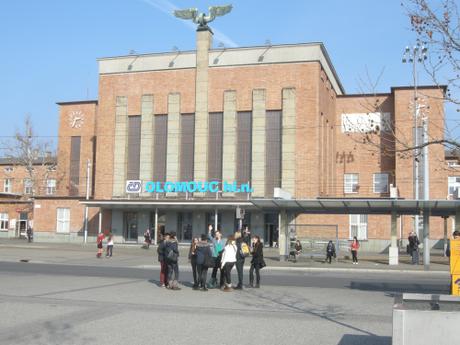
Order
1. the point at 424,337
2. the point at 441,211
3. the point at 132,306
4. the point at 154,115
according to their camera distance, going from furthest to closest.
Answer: the point at 154,115 → the point at 441,211 → the point at 132,306 → the point at 424,337

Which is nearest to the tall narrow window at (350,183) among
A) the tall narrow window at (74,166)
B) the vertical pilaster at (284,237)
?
the vertical pilaster at (284,237)

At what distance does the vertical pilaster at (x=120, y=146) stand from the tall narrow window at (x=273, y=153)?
43.4 feet

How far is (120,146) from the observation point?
51906 millimetres

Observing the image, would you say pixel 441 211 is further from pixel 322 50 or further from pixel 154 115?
pixel 154 115

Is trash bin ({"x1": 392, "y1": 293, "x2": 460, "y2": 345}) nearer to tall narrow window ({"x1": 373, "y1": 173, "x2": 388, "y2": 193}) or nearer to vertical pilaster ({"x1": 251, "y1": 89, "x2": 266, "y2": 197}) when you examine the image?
vertical pilaster ({"x1": 251, "y1": 89, "x2": 266, "y2": 197})

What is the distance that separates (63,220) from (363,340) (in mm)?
47375

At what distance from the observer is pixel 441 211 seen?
3162 cm

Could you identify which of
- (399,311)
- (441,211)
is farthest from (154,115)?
(399,311)

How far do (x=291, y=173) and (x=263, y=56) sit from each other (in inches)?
412

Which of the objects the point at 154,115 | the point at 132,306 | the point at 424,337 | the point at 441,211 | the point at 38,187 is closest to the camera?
the point at 424,337

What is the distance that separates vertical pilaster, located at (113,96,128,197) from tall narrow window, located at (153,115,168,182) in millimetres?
2905

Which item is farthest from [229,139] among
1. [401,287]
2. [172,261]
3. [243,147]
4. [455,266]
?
[455,266]

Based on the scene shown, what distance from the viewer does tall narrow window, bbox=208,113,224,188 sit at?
161 ft

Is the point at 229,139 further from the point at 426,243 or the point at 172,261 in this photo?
the point at 172,261
